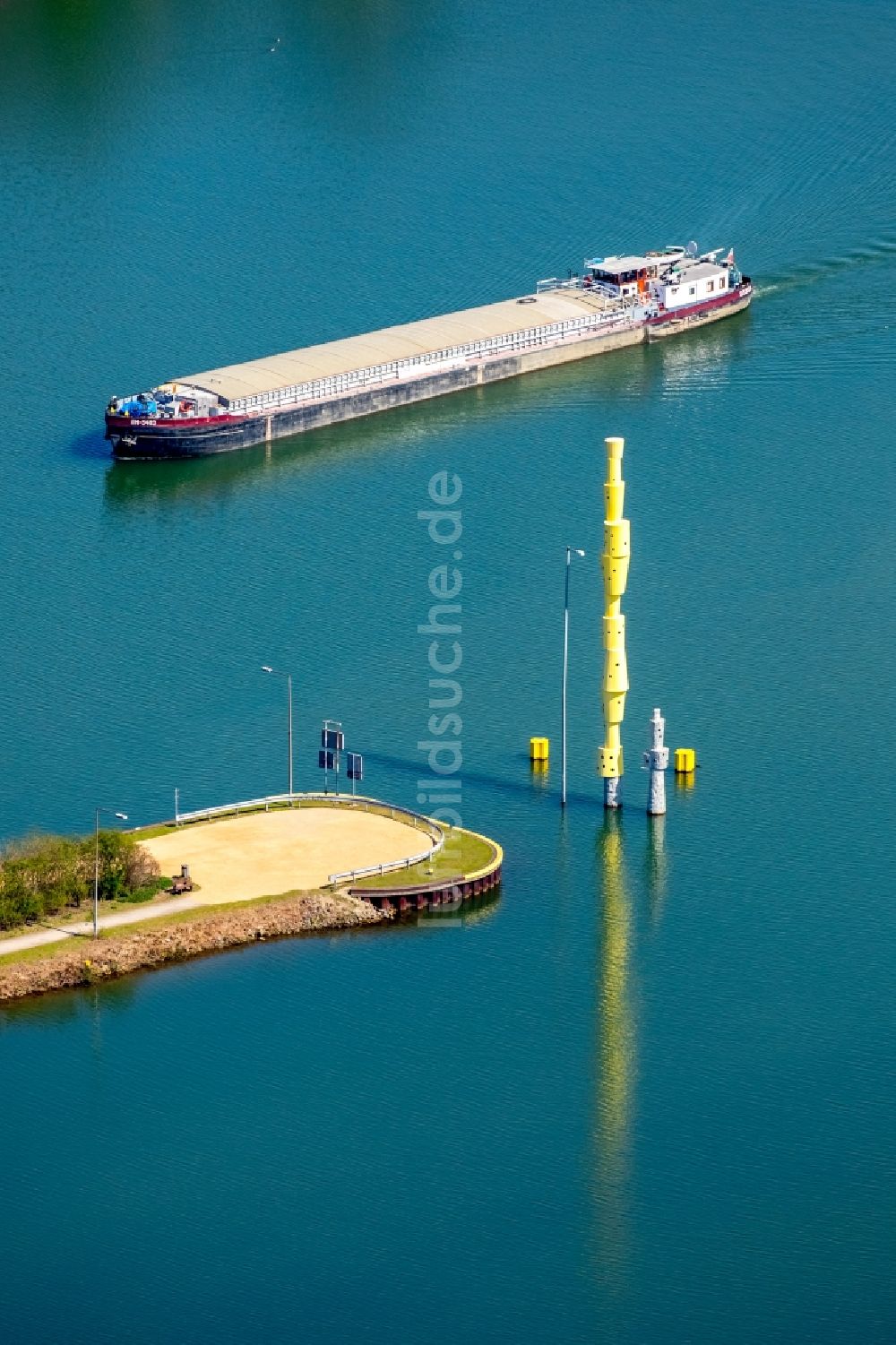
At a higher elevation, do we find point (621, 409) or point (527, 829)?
point (621, 409)

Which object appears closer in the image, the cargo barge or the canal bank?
the canal bank

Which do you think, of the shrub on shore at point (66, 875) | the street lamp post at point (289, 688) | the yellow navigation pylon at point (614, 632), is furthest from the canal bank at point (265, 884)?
the yellow navigation pylon at point (614, 632)

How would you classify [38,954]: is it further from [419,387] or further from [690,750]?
[419,387]

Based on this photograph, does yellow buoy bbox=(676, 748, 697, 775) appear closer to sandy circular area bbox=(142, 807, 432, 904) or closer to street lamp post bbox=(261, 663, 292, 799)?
sandy circular area bbox=(142, 807, 432, 904)

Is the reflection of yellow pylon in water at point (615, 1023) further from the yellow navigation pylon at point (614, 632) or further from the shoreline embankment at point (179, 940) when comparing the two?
the shoreline embankment at point (179, 940)

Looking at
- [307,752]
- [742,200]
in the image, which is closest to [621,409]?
[742,200]

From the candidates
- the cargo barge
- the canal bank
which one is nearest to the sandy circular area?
the canal bank

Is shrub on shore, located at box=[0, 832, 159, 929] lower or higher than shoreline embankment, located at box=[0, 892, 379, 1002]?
higher
